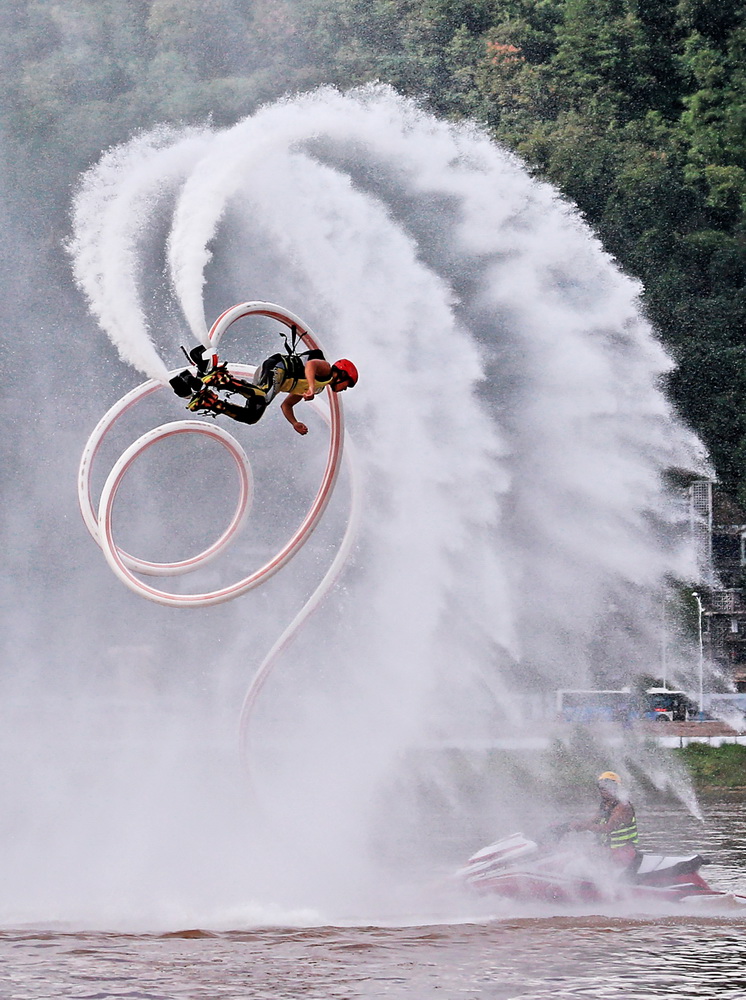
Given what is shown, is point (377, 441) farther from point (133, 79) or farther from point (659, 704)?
point (133, 79)

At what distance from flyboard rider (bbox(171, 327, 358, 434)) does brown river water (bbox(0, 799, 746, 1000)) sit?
19.8ft

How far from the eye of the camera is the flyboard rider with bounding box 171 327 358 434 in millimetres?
14562

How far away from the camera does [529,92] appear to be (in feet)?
178

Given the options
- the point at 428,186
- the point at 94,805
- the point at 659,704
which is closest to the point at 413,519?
the point at 428,186

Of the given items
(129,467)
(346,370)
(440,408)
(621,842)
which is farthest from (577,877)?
(440,408)

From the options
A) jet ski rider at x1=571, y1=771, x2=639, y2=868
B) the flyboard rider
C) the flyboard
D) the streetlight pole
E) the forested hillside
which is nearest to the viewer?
the flyboard rider

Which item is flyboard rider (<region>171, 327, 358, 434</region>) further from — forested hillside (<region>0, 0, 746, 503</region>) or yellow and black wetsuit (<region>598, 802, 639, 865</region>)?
forested hillside (<region>0, 0, 746, 503</region>)

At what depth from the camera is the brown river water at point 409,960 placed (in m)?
14.2

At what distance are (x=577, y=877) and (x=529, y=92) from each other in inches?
1644

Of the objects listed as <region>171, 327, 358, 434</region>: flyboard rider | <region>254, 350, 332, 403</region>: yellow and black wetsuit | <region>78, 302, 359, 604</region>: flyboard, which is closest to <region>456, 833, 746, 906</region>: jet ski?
<region>78, 302, 359, 604</region>: flyboard

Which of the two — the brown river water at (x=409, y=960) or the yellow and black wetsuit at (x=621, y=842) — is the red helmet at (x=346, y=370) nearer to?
the brown river water at (x=409, y=960)

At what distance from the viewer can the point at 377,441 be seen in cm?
2469

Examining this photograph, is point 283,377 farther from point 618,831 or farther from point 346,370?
point 618,831

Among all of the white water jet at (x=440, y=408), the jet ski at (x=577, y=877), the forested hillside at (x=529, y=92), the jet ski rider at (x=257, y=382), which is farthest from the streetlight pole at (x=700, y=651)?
the jet ski rider at (x=257, y=382)
